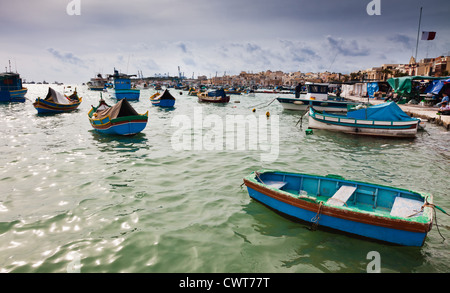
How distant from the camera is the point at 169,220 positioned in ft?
22.8

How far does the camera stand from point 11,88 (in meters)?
44.0

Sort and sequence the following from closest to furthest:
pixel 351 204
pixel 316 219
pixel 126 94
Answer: pixel 316 219 → pixel 351 204 → pixel 126 94

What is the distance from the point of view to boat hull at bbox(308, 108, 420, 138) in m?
17.8

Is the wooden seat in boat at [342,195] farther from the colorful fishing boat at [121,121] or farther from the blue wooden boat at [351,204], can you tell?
the colorful fishing boat at [121,121]

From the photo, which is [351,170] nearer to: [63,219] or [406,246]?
[406,246]

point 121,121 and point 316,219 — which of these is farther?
point 121,121

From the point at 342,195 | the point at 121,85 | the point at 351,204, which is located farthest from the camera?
the point at 121,85

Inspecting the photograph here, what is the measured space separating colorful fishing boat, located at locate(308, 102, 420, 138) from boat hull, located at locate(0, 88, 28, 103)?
5194cm

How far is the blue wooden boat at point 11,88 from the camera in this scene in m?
42.7

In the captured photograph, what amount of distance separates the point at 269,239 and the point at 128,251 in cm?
328

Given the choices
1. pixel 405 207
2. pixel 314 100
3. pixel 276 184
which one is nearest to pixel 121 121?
pixel 276 184

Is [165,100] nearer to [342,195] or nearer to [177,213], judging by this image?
[177,213]

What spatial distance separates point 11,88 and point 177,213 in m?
52.7
